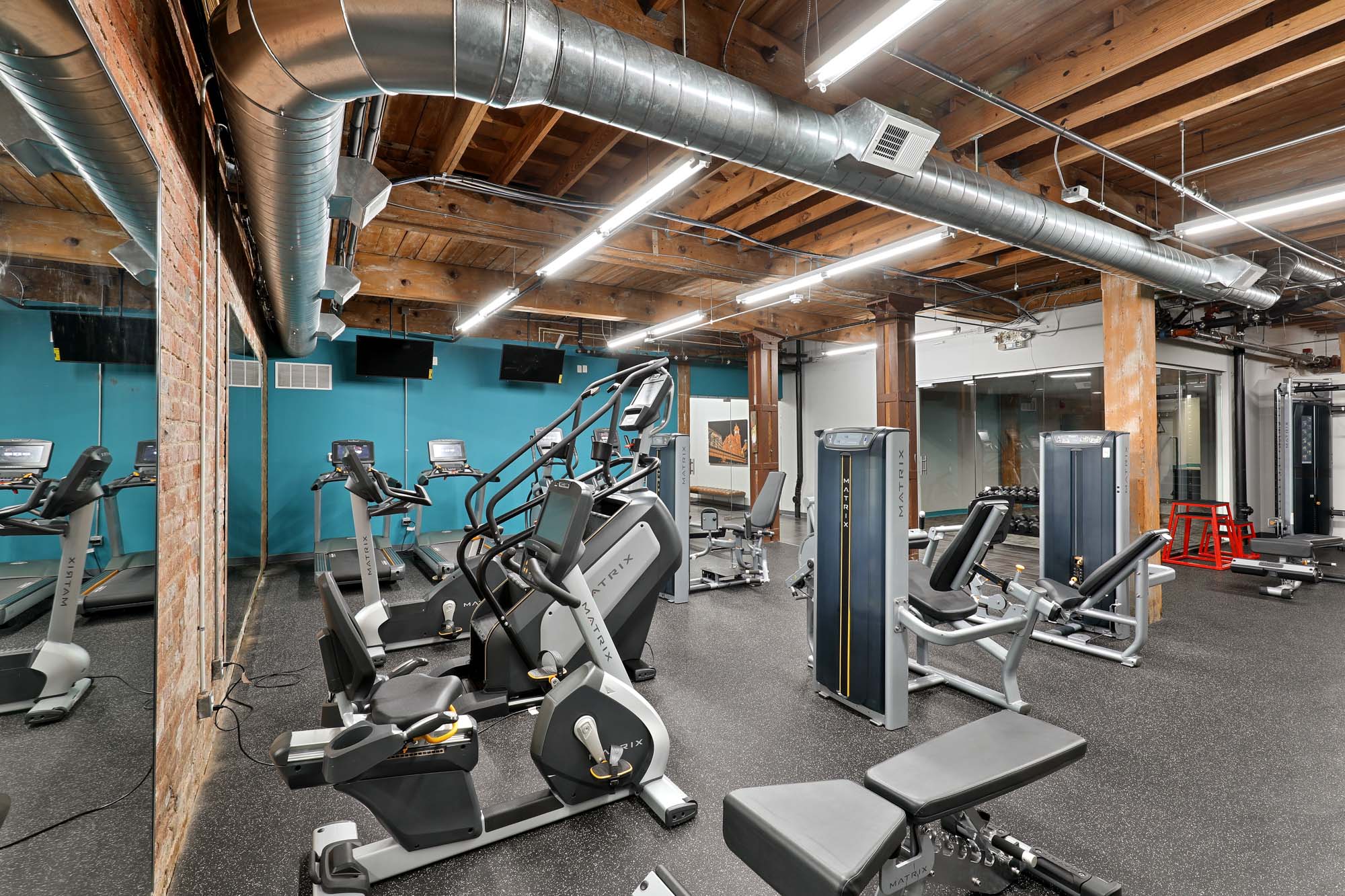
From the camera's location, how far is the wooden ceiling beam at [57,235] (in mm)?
1049

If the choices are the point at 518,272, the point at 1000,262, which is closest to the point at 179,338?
the point at 518,272

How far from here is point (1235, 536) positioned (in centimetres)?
756

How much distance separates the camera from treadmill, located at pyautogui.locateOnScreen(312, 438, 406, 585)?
639 cm

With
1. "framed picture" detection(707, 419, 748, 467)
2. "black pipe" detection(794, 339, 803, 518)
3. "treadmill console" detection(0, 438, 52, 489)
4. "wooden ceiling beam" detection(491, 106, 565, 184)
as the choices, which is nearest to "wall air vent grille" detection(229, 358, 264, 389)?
"wooden ceiling beam" detection(491, 106, 565, 184)

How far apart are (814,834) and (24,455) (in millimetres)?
1635

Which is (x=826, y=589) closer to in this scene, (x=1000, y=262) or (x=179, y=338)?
(x=179, y=338)

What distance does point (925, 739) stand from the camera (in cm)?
306

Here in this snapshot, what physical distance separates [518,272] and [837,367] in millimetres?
6803

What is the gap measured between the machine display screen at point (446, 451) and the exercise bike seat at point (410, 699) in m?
6.26

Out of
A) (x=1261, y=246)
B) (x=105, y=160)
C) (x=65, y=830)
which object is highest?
(x=1261, y=246)

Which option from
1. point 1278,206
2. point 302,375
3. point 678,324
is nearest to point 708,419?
point 678,324

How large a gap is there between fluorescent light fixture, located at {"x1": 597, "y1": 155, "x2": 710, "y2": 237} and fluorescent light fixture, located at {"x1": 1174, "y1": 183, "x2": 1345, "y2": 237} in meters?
3.36

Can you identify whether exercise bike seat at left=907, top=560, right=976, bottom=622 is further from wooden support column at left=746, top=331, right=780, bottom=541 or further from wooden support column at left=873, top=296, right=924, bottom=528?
wooden support column at left=746, top=331, right=780, bottom=541

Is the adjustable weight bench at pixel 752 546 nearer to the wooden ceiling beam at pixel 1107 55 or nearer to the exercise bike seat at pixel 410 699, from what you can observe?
the wooden ceiling beam at pixel 1107 55
